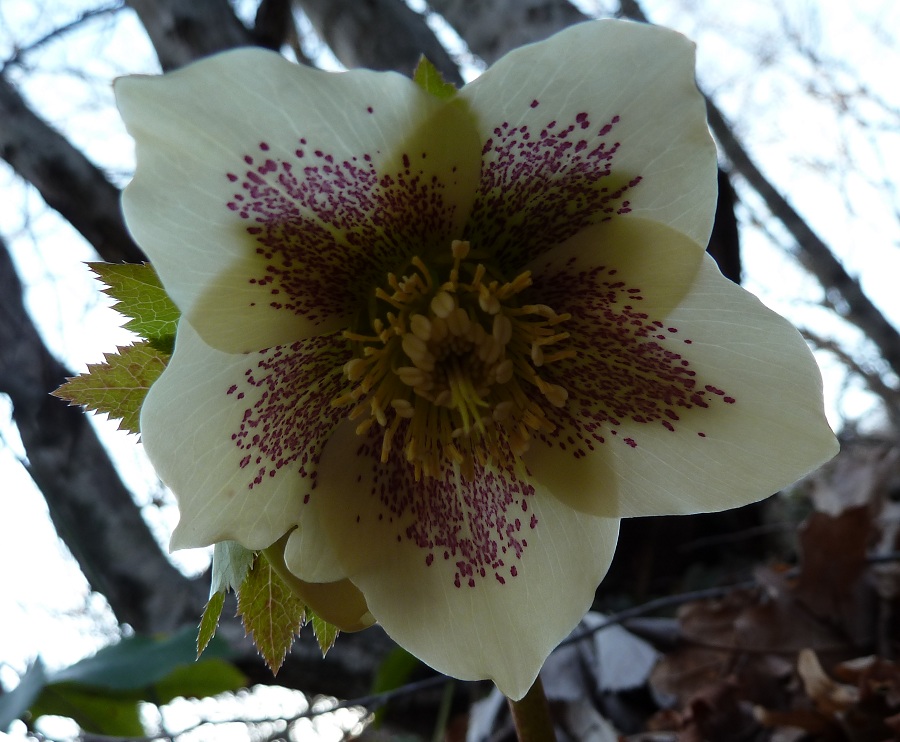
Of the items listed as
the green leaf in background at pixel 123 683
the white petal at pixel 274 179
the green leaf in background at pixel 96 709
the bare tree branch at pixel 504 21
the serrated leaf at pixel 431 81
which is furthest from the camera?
the bare tree branch at pixel 504 21

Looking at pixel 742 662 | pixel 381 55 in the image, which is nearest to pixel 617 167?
pixel 742 662

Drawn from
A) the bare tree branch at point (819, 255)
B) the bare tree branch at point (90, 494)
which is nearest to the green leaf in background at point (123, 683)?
the bare tree branch at point (90, 494)

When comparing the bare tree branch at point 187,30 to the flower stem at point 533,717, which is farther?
the bare tree branch at point 187,30

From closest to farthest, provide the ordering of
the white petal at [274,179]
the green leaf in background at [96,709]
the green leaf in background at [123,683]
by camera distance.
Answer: the white petal at [274,179] < the green leaf in background at [123,683] < the green leaf in background at [96,709]

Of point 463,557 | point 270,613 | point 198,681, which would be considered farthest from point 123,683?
point 463,557

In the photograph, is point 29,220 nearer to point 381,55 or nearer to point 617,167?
point 381,55

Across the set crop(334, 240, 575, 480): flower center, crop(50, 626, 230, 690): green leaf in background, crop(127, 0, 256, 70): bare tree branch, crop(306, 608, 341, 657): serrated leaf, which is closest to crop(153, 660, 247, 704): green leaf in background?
crop(50, 626, 230, 690): green leaf in background

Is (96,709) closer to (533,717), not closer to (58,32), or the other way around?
(533,717)

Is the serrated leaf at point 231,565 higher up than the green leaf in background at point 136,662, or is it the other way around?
the serrated leaf at point 231,565

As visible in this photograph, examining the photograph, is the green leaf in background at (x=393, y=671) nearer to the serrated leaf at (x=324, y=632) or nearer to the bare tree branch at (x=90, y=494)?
the bare tree branch at (x=90, y=494)
